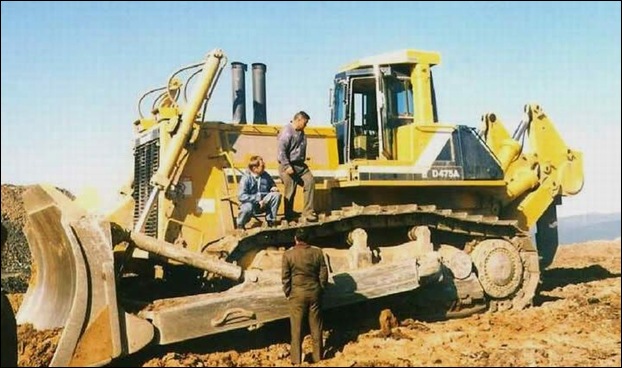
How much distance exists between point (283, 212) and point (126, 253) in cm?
233

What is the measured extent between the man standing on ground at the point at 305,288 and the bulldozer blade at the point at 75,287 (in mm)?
1497

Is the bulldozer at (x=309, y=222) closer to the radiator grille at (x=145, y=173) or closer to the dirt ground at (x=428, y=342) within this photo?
the radiator grille at (x=145, y=173)

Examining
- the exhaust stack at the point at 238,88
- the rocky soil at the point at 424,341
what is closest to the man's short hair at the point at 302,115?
the exhaust stack at the point at 238,88

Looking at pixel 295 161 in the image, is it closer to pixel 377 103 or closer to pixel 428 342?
pixel 377 103

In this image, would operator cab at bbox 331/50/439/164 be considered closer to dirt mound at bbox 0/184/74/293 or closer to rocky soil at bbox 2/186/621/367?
rocky soil at bbox 2/186/621/367

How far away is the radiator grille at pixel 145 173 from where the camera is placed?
32.2 ft

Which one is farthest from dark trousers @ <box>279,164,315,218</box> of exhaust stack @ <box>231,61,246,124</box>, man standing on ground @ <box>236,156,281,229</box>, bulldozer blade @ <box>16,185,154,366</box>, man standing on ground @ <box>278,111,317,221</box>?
bulldozer blade @ <box>16,185,154,366</box>

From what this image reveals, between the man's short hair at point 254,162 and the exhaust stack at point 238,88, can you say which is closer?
the man's short hair at point 254,162

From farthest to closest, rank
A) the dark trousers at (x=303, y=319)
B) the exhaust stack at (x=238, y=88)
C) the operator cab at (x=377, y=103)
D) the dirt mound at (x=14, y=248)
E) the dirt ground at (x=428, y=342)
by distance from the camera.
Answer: the dirt mound at (x=14, y=248)
the operator cab at (x=377, y=103)
the exhaust stack at (x=238, y=88)
the dark trousers at (x=303, y=319)
the dirt ground at (x=428, y=342)

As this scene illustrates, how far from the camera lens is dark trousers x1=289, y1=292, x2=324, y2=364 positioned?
25.6 feet

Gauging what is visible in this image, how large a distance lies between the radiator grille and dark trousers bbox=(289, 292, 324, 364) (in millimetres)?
2727

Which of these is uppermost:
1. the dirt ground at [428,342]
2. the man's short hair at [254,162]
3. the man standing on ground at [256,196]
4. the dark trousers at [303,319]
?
the man's short hair at [254,162]

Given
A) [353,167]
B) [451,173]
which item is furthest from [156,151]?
[451,173]

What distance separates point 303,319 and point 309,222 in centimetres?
172
